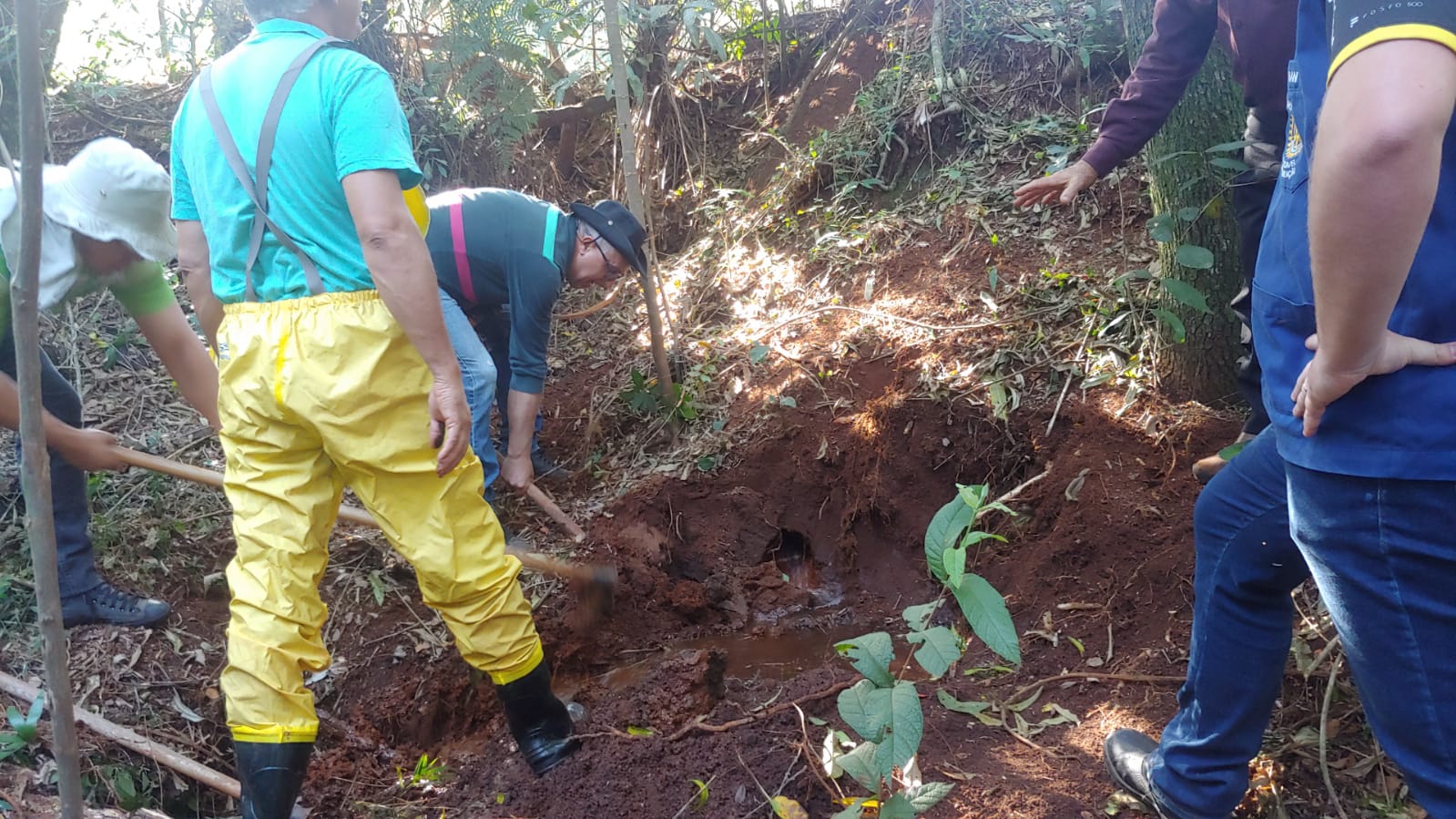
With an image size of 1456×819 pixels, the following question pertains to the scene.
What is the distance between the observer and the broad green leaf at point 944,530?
178cm

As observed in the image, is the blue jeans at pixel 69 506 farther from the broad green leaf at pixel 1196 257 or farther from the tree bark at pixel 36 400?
Answer: the broad green leaf at pixel 1196 257

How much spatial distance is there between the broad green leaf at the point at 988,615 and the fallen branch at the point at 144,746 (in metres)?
1.97

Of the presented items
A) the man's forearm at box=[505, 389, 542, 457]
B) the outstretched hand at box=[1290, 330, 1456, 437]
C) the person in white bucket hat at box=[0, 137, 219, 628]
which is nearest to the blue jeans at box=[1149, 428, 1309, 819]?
the outstretched hand at box=[1290, 330, 1456, 437]

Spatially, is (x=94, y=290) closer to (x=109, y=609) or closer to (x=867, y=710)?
(x=109, y=609)

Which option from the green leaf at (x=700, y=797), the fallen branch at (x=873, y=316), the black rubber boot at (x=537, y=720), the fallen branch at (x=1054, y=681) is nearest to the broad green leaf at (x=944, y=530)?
the fallen branch at (x=1054, y=681)

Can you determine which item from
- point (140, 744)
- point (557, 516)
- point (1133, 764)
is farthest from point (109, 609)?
point (1133, 764)

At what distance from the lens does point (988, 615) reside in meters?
1.72

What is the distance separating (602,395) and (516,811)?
101 inches

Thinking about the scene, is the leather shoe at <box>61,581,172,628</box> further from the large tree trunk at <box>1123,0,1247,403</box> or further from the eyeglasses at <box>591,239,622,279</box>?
the large tree trunk at <box>1123,0,1247,403</box>

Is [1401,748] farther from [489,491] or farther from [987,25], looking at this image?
[987,25]

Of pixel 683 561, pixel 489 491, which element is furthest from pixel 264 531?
Result: pixel 683 561

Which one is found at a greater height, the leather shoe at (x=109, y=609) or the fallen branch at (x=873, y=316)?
the fallen branch at (x=873, y=316)

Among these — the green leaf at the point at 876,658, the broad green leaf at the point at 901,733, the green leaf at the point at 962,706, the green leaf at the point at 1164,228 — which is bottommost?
the green leaf at the point at 962,706

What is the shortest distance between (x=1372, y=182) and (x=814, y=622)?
2989 millimetres
